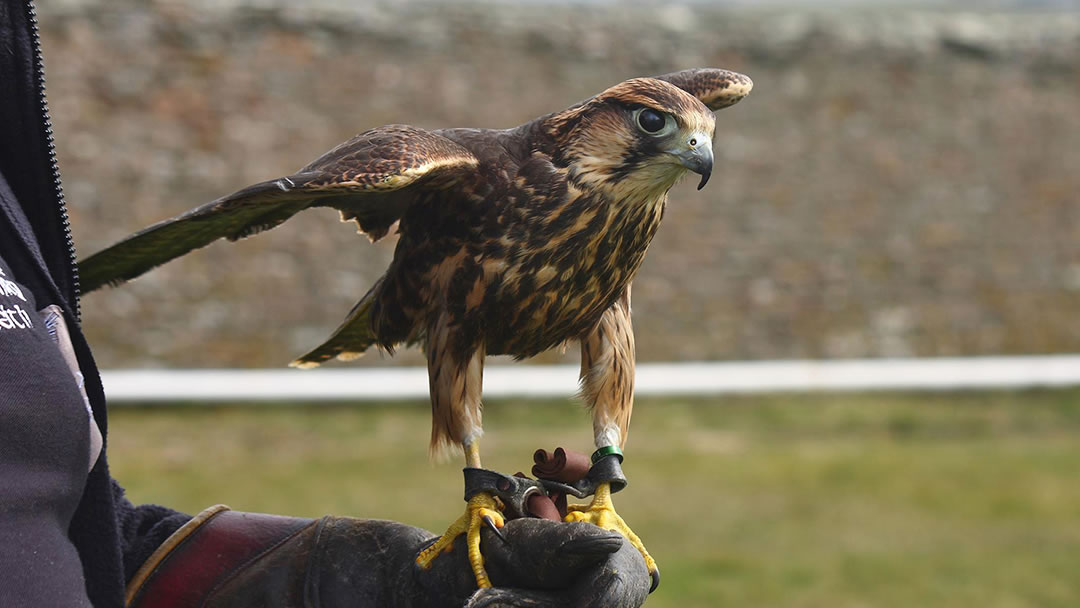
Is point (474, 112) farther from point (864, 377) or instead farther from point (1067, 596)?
point (1067, 596)

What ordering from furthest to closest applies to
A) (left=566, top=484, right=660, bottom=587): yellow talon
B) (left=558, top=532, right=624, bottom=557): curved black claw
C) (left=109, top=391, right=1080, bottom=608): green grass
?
(left=109, top=391, right=1080, bottom=608): green grass, (left=566, top=484, right=660, bottom=587): yellow talon, (left=558, top=532, right=624, bottom=557): curved black claw

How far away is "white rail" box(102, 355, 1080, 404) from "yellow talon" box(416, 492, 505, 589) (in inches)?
330

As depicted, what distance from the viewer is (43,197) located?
6.79 ft

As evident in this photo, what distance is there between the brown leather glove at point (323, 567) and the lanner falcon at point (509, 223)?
6 centimetres

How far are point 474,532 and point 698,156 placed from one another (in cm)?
73

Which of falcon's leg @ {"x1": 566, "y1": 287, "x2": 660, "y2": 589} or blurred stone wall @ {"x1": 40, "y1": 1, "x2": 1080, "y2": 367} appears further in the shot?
blurred stone wall @ {"x1": 40, "y1": 1, "x2": 1080, "y2": 367}

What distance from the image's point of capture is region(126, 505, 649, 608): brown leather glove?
6.95 feet

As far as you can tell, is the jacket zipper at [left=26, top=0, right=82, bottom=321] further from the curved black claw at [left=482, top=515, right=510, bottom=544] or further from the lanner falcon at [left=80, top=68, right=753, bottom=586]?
the curved black claw at [left=482, top=515, right=510, bottom=544]

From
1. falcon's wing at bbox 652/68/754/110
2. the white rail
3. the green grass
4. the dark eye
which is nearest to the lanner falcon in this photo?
the dark eye

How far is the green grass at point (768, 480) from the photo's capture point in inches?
278

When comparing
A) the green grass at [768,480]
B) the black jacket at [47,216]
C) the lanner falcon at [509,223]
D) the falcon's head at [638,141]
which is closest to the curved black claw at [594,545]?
the lanner falcon at [509,223]

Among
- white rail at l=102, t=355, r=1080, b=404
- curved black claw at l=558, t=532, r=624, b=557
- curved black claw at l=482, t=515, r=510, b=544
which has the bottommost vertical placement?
white rail at l=102, t=355, r=1080, b=404

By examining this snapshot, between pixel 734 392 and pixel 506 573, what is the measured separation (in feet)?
31.1

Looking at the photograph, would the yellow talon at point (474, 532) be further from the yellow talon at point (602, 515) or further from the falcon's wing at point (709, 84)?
the falcon's wing at point (709, 84)
